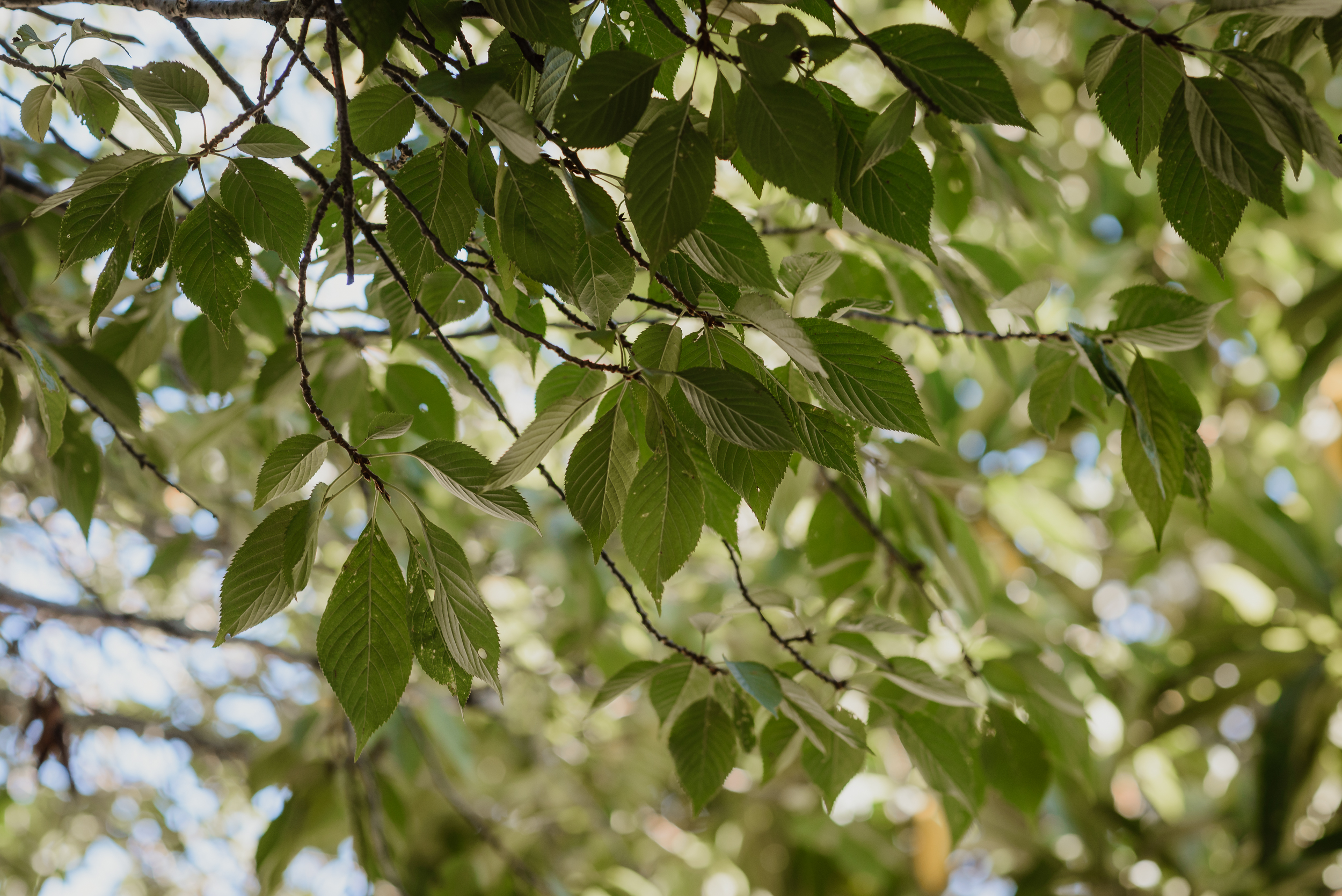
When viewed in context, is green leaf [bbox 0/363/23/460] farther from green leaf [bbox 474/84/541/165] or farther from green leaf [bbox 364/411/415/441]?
green leaf [bbox 474/84/541/165]

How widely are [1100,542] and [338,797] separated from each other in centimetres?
225

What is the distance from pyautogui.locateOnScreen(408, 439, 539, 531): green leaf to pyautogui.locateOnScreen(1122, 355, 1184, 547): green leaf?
1.32ft

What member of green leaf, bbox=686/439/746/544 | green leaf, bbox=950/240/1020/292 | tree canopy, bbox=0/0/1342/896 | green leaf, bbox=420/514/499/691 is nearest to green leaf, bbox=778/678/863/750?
tree canopy, bbox=0/0/1342/896

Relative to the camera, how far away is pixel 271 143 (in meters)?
0.48

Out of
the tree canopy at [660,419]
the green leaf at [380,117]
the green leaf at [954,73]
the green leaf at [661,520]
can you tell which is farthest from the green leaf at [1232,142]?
the green leaf at [380,117]

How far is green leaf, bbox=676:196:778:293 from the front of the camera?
1.49 ft

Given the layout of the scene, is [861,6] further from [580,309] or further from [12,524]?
[12,524]

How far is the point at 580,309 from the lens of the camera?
1.53ft

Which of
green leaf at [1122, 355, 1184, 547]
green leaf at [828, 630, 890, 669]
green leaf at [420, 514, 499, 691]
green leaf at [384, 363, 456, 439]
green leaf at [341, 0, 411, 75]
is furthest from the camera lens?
green leaf at [384, 363, 456, 439]

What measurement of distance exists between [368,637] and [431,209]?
241mm

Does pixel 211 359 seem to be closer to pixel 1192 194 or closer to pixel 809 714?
pixel 809 714

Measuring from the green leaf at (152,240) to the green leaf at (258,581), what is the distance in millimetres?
179

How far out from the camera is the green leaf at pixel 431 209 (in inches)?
18.8

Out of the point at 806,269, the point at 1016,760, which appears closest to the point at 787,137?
the point at 806,269
